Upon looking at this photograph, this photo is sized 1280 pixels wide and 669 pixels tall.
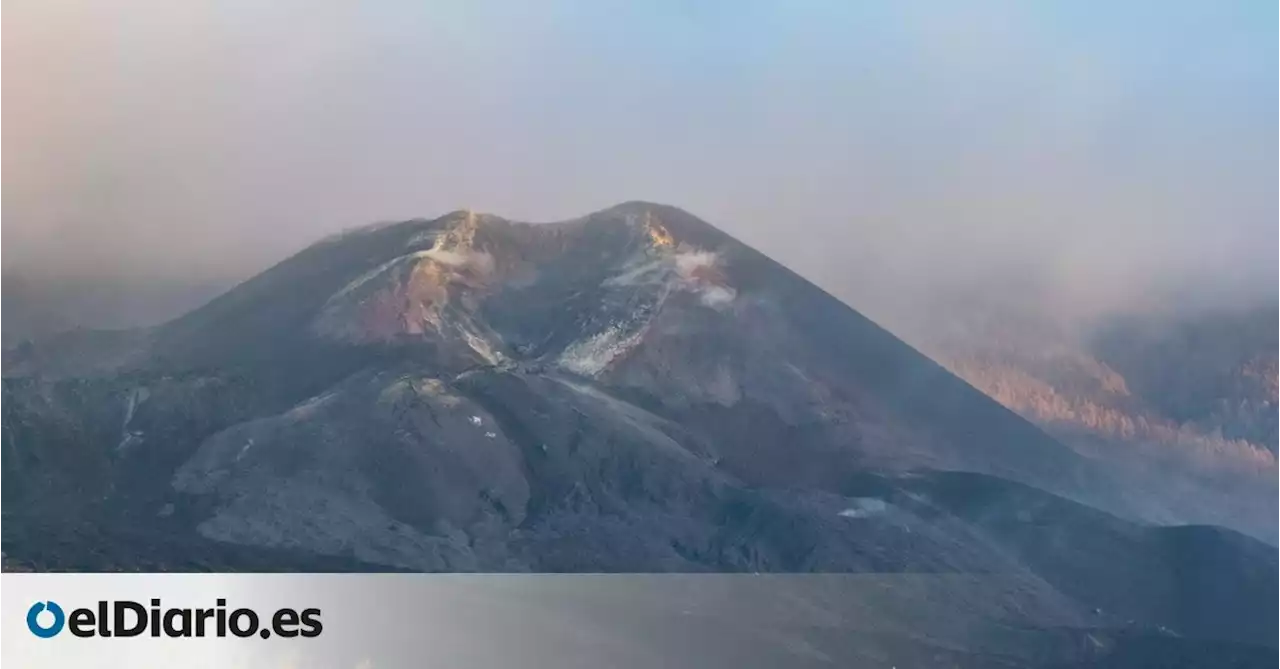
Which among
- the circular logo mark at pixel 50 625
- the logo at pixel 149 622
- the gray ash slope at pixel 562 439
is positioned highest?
the gray ash slope at pixel 562 439

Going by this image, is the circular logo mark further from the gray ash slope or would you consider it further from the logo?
the gray ash slope

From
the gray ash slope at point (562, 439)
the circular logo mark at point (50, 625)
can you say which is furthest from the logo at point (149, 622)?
the gray ash slope at point (562, 439)

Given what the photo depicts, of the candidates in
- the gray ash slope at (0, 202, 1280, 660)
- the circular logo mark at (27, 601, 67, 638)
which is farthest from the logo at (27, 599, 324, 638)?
the gray ash slope at (0, 202, 1280, 660)

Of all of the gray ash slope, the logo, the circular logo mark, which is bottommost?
the circular logo mark

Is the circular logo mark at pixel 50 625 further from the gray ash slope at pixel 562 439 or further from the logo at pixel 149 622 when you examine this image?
the gray ash slope at pixel 562 439

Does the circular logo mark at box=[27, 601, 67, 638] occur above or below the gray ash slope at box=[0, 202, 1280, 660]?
below

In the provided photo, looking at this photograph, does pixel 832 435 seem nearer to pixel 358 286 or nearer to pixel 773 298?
pixel 773 298

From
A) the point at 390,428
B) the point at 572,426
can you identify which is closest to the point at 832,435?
the point at 572,426

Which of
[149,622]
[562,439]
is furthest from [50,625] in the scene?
[562,439]
